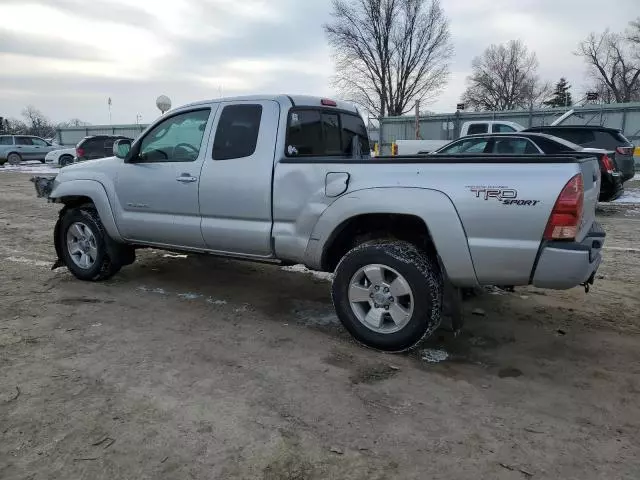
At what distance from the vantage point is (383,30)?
39.1m

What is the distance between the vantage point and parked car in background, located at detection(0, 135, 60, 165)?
26984mm

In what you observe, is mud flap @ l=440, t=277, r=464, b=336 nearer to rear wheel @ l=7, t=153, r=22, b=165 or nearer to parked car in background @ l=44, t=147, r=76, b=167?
parked car in background @ l=44, t=147, r=76, b=167

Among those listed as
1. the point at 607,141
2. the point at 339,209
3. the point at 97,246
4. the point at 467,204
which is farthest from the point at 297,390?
the point at 607,141

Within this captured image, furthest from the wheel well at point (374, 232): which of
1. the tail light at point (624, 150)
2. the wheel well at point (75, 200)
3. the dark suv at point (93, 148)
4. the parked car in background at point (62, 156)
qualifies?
the parked car in background at point (62, 156)

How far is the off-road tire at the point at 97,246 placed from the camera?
530 cm

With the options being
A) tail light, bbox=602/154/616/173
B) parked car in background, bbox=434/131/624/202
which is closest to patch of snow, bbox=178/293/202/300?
parked car in background, bbox=434/131/624/202

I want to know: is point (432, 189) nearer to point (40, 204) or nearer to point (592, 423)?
point (592, 423)

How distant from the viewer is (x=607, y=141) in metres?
11.2

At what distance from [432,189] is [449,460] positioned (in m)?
1.68

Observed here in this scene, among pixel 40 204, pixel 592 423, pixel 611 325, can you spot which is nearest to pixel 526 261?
pixel 592 423

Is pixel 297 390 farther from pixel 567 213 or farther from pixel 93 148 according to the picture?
pixel 93 148

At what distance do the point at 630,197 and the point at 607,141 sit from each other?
241 centimetres

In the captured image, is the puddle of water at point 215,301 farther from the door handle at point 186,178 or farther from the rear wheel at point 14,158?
the rear wheel at point 14,158

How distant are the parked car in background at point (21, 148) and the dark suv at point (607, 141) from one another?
26120mm
